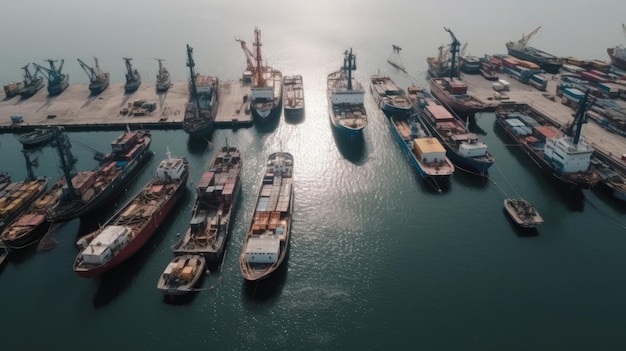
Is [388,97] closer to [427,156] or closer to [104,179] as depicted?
[427,156]

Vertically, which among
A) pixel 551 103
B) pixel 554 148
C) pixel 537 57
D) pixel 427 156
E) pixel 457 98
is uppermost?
pixel 537 57

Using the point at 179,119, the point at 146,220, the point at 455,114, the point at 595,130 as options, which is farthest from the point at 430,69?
the point at 146,220

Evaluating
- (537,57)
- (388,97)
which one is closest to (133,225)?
(388,97)

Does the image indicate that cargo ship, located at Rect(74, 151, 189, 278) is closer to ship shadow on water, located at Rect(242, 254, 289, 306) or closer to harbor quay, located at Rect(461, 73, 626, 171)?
ship shadow on water, located at Rect(242, 254, 289, 306)

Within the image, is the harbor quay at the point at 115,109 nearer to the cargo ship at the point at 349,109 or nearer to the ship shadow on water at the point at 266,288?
the cargo ship at the point at 349,109

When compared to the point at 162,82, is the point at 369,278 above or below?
below

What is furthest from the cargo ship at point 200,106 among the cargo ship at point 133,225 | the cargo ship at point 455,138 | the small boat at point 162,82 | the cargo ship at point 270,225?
the cargo ship at point 455,138
